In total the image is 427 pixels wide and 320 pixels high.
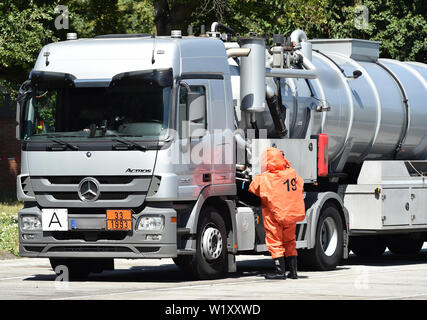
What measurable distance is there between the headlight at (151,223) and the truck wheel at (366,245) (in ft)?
23.0

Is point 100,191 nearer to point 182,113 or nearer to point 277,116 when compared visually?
point 182,113

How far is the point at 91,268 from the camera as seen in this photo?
15594 mm

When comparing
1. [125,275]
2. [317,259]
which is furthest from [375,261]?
[125,275]

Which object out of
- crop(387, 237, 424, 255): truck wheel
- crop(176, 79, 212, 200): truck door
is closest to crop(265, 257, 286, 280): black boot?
crop(176, 79, 212, 200): truck door

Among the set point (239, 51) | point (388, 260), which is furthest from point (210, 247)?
point (388, 260)

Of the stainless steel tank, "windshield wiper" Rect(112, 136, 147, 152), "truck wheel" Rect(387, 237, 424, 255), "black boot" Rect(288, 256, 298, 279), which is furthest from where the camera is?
"truck wheel" Rect(387, 237, 424, 255)

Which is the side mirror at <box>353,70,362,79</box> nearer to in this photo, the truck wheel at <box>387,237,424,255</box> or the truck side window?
the truck wheel at <box>387,237,424,255</box>

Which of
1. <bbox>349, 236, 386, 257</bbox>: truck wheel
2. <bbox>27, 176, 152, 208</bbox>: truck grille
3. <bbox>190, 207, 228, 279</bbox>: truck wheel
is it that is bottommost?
<bbox>349, 236, 386, 257</bbox>: truck wheel

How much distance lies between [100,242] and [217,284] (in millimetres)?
1598

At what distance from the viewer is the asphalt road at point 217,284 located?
1220 cm

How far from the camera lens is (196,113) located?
557 inches

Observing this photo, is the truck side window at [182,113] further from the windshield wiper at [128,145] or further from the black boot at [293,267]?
the black boot at [293,267]

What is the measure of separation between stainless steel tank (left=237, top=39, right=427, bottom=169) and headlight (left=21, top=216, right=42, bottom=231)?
3427mm

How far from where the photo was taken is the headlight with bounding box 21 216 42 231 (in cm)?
1434
